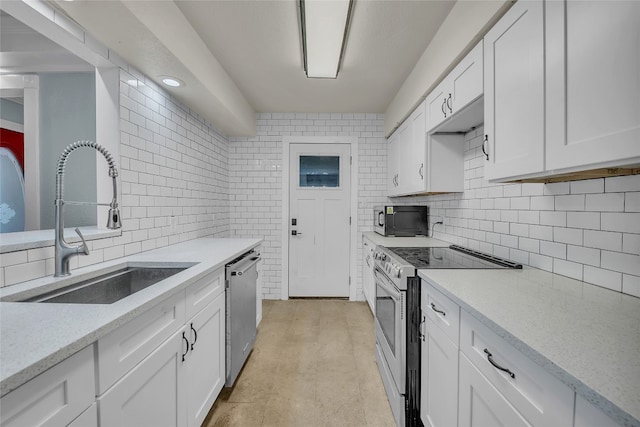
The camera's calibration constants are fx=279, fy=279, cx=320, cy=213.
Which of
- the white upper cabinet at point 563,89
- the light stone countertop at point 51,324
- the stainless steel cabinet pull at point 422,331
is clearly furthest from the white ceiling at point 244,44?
the stainless steel cabinet pull at point 422,331

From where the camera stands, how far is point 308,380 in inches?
82.6

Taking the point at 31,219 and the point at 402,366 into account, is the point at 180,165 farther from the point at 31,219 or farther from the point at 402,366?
the point at 402,366

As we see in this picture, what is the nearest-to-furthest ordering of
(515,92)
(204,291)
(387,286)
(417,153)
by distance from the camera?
(515,92)
(204,291)
(387,286)
(417,153)

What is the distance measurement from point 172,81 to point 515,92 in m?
2.21

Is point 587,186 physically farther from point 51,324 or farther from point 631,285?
point 51,324

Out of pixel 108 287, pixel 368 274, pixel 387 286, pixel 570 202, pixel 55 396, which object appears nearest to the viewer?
pixel 55 396

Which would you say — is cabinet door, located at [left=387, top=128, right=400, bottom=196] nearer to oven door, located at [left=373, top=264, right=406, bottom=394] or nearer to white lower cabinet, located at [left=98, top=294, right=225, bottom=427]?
oven door, located at [left=373, top=264, right=406, bottom=394]

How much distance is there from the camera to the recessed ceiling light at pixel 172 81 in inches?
80.8

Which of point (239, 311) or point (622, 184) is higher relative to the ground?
point (622, 184)

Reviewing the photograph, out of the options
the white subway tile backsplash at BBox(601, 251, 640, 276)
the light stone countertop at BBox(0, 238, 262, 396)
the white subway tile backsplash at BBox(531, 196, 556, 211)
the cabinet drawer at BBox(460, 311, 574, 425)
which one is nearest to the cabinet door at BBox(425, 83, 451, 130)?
the white subway tile backsplash at BBox(531, 196, 556, 211)

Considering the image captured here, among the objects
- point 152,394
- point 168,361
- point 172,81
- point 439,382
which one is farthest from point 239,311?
point 172,81

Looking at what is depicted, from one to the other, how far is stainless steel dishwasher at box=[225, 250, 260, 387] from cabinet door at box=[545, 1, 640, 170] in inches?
73.0

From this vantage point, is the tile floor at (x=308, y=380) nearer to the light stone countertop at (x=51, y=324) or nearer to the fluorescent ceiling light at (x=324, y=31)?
the light stone countertop at (x=51, y=324)

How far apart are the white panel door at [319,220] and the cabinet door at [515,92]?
2.49m
